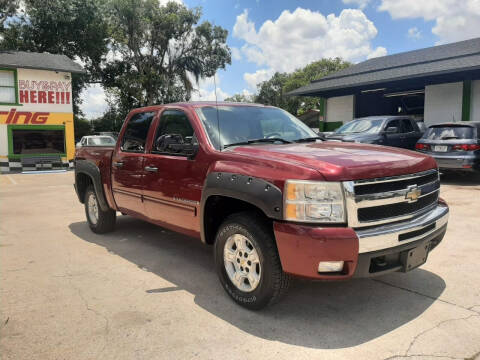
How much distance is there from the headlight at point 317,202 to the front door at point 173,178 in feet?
3.71

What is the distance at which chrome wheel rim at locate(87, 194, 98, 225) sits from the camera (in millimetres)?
6023

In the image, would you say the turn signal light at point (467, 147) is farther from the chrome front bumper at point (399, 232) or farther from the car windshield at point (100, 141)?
the car windshield at point (100, 141)

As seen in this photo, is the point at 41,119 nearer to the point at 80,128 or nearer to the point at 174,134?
the point at 80,128

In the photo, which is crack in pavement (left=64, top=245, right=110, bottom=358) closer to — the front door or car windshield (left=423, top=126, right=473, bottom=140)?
the front door

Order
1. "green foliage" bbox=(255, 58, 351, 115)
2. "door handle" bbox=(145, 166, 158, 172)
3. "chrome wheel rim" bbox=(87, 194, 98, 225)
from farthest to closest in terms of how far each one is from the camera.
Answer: "green foliage" bbox=(255, 58, 351, 115)
"chrome wheel rim" bbox=(87, 194, 98, 225)
"door handle" bbox=(145, 166, 158, 172)

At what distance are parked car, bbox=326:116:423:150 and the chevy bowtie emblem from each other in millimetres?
7314

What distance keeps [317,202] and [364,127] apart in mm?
9161

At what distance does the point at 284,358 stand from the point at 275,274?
619 millimetres

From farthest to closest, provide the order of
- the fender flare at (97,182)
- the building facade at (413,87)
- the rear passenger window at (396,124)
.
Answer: the building facade at (413,87) → the rear passenger window at (396,124) → the fender flare at (97,182)

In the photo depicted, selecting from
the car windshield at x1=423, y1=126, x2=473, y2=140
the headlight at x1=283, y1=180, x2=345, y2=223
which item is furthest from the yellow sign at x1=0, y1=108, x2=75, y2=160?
the headlight at x1=283, y1=180, x2=345, y2=223

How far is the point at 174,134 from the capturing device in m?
4.24

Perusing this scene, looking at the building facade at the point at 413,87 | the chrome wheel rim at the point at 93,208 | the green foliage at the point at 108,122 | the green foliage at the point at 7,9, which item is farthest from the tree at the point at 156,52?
the chrome wheel rim at the point at 93,208

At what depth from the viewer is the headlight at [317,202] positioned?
2869 mm

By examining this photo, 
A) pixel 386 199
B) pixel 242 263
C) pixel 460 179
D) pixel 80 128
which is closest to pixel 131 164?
pixel 242 263
